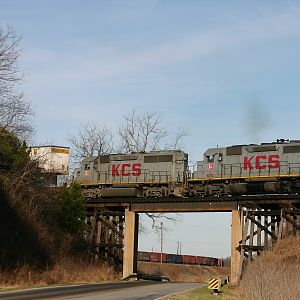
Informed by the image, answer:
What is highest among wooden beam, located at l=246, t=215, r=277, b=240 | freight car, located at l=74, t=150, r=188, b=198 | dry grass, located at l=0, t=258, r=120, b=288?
freight car, located at l=74, t=150, r=188, b=198

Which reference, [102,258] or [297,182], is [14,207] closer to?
[102,258]

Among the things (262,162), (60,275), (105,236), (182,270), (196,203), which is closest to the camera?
(60,275)

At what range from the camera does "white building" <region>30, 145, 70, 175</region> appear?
54.7m

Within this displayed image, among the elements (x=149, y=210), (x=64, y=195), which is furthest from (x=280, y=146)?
(x=64, y=195)

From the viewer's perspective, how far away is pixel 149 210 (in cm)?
4647

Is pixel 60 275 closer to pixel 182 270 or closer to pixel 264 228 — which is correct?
pixel 264 228

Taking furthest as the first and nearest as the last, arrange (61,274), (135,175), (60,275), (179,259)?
(179,259)
(135,175)
(61,274)
(60,275)

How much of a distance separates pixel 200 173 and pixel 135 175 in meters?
6.60

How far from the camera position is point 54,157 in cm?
5856

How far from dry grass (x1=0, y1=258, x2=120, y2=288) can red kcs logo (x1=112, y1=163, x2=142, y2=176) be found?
9.12m

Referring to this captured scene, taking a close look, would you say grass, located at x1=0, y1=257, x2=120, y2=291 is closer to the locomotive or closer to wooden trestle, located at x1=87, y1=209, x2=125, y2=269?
wooden trestle, located at x1=87, y1=209, x2=125, y2=269

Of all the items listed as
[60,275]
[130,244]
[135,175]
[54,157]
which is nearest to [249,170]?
[135,175]

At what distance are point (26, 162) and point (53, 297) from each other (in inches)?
977

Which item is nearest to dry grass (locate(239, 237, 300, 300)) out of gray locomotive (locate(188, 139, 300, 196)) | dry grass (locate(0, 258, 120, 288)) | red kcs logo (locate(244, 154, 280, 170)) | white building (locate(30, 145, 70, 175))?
gray locomotive (locate(188, 139, 300, 196))
